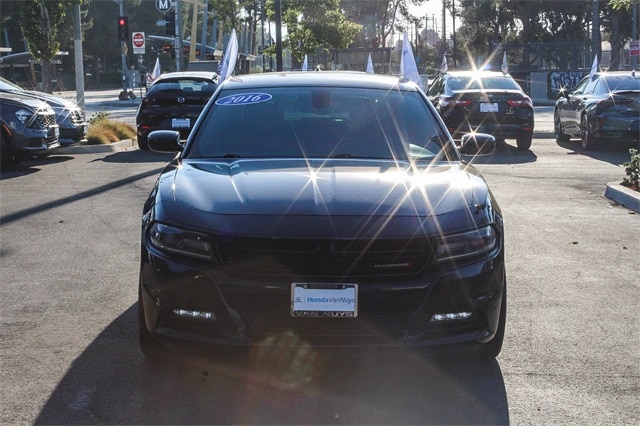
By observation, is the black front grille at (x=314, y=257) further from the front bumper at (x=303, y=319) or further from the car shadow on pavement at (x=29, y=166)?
the car shadow on pavement at (x=29, y=166)

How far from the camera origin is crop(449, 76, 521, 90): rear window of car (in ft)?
59.4

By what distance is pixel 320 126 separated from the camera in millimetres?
5766

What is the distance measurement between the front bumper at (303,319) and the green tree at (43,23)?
2200 cm

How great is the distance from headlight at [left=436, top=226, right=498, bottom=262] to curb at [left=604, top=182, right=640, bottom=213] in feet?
21.1

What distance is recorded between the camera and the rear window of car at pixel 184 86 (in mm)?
17922

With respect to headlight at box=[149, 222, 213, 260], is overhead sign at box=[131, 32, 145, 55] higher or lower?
higher

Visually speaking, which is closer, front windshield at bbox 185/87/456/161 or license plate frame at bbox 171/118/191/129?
front windshield at bbox 185/87/456/161

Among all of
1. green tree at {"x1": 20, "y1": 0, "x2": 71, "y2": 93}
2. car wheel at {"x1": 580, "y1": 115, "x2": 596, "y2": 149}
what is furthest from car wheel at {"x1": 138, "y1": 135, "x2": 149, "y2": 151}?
car wheel at {"x1": 580, "y1": 115, "x2": 596, "y2": 149}

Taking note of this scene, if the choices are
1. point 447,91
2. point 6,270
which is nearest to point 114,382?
point 6,270

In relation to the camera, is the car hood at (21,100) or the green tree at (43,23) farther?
the green tree at (43,23)

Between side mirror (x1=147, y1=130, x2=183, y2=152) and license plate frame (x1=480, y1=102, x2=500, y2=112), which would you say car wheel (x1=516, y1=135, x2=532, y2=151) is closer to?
license plate frame (x1=480, y1=102, x2=500, y2=112)

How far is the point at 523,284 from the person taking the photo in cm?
698

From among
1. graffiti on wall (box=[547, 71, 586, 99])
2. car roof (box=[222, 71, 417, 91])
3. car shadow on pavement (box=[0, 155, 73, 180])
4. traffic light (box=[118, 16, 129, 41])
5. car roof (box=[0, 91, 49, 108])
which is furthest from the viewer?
graffiti on wall (box=[547, 71, 586, 99])

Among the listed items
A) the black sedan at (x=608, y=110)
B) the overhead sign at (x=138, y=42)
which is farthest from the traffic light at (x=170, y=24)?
the black sedan at (x=608, y=110)
